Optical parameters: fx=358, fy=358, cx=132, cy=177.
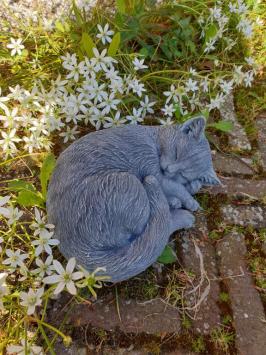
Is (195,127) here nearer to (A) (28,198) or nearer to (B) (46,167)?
(B) (46,167)

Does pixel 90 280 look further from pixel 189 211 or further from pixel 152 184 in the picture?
pixel 189 211

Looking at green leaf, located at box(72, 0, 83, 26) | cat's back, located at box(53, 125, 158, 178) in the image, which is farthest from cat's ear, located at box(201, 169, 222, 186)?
green leaf, located at box(72, 0, 83, 26)

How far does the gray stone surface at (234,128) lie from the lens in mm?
2238

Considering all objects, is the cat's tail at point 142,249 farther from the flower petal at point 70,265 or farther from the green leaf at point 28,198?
the green leaf at point 28,198

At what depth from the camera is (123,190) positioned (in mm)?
1358

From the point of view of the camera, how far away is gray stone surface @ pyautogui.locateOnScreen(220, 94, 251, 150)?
2238mm

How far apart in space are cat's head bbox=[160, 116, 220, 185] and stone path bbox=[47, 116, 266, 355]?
1.21ft

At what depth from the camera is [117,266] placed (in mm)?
1354

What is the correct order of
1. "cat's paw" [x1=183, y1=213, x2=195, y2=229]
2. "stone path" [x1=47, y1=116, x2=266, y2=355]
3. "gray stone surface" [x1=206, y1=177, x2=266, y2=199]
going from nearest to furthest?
"stone path" [x1=47, y1=116, x2=266, y2=355], "cat's paw" [x1=183, y1=213, x2=195, y2=229], "gray stone surface" [x1=206, y1=177, x2=266, y2=199]

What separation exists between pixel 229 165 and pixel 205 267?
2.23 feet

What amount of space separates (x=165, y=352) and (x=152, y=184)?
2.28 feet

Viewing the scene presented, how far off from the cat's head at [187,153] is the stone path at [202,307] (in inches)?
14.5

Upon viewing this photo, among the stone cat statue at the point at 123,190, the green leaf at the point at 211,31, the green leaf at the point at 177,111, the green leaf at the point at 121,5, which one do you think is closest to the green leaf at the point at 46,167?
the stone cat statue at the point at 123,190

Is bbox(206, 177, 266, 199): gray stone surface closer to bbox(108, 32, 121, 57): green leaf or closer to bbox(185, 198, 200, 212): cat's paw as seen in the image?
bbox(185, 198, 200, 212): cat's paw
